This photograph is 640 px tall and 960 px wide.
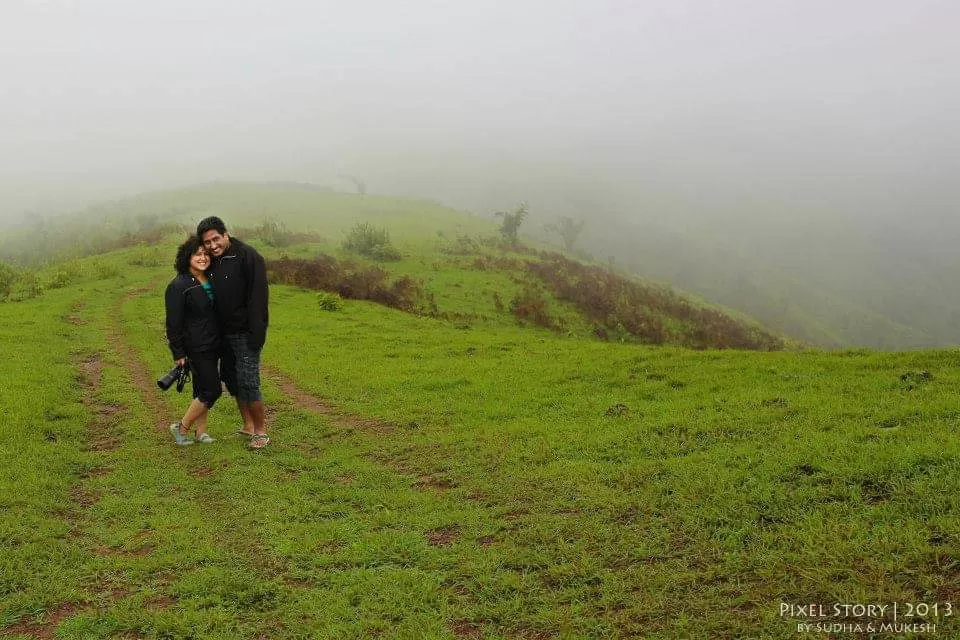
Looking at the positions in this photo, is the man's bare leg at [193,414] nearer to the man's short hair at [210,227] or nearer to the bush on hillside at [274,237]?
the man's short hair at [210,227]

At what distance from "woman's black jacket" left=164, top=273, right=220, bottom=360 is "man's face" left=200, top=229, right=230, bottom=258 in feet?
1.98

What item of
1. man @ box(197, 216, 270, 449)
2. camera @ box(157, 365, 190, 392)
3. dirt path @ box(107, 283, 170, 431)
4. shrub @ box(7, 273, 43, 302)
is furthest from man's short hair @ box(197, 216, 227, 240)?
shrub @ box(7, 273, 43, 302)

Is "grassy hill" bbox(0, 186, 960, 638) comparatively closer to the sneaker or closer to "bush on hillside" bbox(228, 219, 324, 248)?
the sneaker

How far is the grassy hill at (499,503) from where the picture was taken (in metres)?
5.30

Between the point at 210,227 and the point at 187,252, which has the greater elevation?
the point at 210,227

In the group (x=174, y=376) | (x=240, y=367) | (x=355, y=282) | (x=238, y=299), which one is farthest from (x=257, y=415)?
(x=355, y=282)

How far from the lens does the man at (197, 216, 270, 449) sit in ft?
32.0

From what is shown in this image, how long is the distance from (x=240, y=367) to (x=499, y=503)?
18.2 feet

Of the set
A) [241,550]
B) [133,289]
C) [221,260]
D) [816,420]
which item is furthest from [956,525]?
[133,289]

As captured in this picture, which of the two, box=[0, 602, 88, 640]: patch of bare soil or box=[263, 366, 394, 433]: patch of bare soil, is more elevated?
box=[0, 602, 88, 640]: patch of bare soil

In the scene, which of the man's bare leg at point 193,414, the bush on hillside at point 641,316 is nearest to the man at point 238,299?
the man's bare leg at point 193,414

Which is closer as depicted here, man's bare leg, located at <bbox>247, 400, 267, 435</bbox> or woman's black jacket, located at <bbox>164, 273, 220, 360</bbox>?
woman's black jacket, located at <bbox>164, 273, 220, 360</bbox>

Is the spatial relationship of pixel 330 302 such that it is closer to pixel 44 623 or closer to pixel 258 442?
pixel 258 442

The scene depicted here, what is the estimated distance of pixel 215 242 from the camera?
31.8 ft
